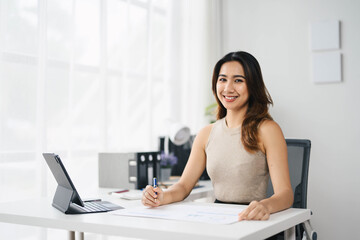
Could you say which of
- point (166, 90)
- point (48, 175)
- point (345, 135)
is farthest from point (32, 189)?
point (345, 135)

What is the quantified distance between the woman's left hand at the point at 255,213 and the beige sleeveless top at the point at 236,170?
0.43 metres

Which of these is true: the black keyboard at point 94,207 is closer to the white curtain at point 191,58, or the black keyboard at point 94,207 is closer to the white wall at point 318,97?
the white curtain at point 191,58

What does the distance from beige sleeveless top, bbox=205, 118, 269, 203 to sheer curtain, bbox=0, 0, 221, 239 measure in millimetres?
1075

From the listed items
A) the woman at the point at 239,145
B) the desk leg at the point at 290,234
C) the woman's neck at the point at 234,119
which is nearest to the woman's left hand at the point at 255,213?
the desk leg at the point at 290,234

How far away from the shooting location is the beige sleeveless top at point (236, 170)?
180 centimetres

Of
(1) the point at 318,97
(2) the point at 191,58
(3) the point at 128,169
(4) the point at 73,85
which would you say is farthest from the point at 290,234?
(2) the point at 191,58

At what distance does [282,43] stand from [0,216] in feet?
9.33

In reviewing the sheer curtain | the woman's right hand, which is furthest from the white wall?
the woman's right hand

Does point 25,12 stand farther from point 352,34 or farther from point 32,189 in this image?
point 352,34

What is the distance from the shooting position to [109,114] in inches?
A: 114

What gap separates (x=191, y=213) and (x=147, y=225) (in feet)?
0.75

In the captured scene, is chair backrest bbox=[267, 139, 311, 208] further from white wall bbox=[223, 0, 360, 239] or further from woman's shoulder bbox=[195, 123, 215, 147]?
white wall bbox=[223, 0, 360, 239]

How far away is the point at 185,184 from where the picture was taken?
1879 millimetres

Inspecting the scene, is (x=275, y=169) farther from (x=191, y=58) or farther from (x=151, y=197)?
(x=191, y=58)
